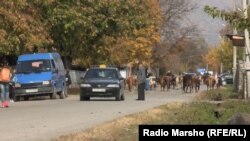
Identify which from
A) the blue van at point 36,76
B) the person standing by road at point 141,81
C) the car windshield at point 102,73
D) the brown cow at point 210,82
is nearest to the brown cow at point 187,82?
the brown cow at point 210,82

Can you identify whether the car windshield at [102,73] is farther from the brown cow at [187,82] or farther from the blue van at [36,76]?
the brown cow at [187,82]

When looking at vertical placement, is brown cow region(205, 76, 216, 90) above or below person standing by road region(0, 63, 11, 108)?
below

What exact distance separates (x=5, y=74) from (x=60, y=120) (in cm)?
1055

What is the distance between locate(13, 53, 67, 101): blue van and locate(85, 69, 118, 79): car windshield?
8.11 ft

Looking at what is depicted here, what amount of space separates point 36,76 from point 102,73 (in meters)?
3.83

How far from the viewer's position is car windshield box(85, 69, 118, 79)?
34500mm

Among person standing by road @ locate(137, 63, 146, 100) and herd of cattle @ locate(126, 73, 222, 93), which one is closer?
person standing by road @ locate(137, 63, 146, 100)

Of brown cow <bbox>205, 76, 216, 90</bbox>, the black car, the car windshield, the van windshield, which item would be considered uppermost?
the van windshield

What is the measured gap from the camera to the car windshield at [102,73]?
113 feet

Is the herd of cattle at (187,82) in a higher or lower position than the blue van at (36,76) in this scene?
lower

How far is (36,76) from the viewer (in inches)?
1423

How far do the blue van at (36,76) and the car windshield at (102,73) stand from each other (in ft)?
8.11

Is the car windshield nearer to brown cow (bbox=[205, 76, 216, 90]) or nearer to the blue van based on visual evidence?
the blue van

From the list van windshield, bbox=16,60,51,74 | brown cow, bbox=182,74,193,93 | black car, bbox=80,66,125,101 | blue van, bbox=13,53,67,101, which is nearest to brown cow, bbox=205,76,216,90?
brown cow, bbox=182,74,193,93
